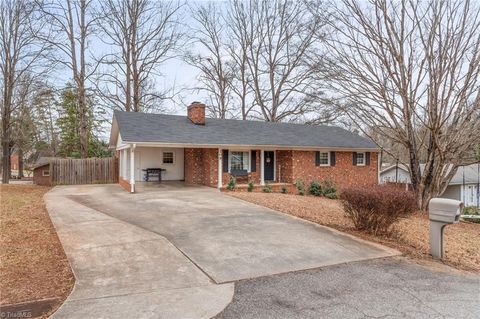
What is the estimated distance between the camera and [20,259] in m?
5.05

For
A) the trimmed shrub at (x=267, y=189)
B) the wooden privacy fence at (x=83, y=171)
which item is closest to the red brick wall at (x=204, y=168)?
the trimmed shrub at (x=267, y=189)

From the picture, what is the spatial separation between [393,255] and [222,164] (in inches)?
427

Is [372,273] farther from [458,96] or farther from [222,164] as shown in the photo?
[222,164]

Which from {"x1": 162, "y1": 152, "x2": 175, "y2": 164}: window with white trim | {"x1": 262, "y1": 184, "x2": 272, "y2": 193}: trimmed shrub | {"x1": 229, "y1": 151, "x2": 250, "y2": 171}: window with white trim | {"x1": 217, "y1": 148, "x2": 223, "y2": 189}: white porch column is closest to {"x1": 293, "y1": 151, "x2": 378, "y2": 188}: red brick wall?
{"x1": 262, "y1": 184, "x2": 272, "y2": 193}: trimmed shrub

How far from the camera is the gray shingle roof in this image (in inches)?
571

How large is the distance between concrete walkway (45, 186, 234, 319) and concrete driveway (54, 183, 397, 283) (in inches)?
12.5

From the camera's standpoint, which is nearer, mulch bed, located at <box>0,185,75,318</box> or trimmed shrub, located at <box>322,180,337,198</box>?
mulch bed, located at <box>0,185,75,318</box>

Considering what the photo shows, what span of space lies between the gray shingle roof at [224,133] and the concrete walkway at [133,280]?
7.74 metres

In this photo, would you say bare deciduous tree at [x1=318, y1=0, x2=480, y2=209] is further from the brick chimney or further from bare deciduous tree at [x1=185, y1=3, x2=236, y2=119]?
bare deciduous tree at [x1=185, y1=3, x2=236, y2=119]

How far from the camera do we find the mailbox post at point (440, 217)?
17.5ft

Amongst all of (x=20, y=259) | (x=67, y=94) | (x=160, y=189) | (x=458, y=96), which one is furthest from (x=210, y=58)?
(x=20, y=259)

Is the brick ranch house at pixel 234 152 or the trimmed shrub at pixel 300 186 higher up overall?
the brick ranch house at pixel 234 152

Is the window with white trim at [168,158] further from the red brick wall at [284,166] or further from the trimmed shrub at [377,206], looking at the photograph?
the trimmed shrub at [377,206]

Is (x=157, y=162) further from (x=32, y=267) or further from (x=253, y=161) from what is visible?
(x=32, y=267)
